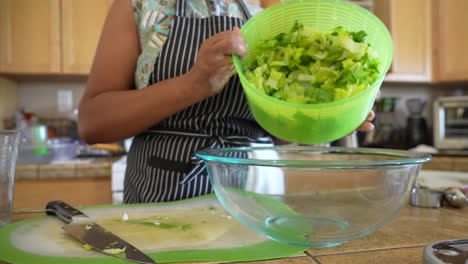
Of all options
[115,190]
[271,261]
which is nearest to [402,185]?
[271,261]

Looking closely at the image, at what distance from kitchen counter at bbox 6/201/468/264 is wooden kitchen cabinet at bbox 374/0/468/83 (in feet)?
7.57

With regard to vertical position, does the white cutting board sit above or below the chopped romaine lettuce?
below

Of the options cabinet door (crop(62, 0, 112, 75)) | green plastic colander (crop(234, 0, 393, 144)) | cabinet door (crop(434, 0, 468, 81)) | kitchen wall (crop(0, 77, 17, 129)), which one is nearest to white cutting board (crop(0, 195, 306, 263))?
green plastic colander (crop(234, 0, 393, 144))

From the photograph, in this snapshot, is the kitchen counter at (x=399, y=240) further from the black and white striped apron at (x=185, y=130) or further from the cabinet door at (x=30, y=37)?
the cabinet door at (x=30, y=37)

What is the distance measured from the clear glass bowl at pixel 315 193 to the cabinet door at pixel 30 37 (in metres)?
2.16

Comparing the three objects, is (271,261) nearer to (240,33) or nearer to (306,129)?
(306,129)

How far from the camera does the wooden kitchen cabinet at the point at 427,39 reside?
2.71 m

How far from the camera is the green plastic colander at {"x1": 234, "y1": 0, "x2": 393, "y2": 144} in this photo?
1.80 feet

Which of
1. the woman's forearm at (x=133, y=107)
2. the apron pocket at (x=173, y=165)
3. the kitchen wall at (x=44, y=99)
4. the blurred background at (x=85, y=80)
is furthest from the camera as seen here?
the kitchen wall at (x=44, y=99)

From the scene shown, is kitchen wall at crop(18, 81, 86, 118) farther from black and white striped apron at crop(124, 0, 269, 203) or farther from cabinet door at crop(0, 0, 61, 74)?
black and white striped apron at crop(124, 0, 269, 203)

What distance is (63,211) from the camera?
2.01ft

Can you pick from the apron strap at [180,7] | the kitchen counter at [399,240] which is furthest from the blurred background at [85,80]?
the kitchen counter at [399,240]

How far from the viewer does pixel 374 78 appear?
57 centimetres

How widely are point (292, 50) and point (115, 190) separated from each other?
1.43 meters
